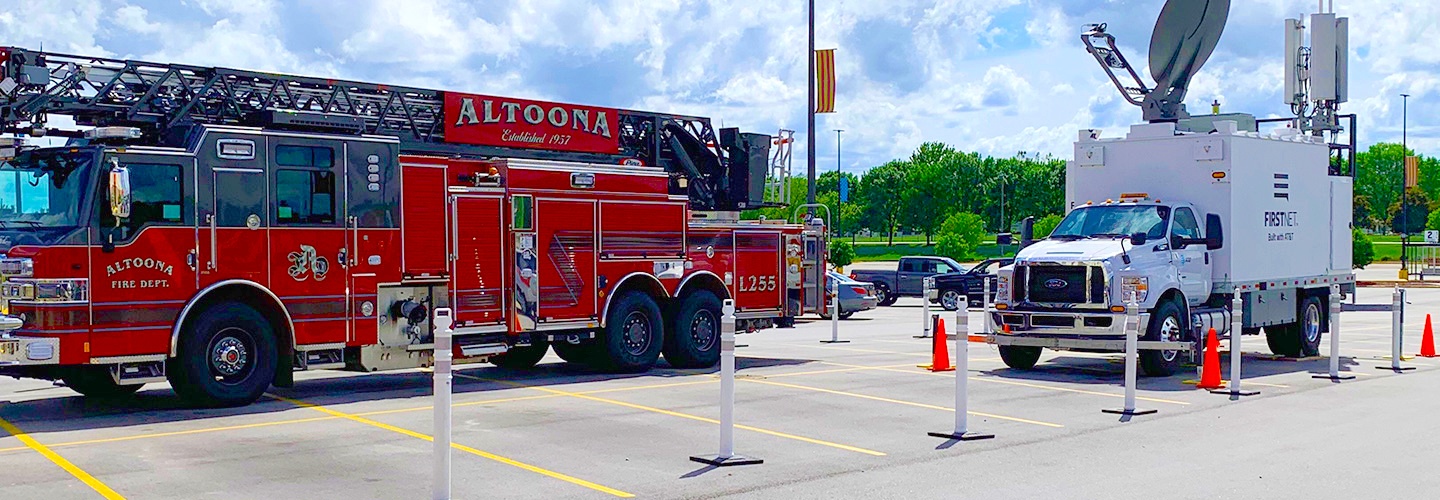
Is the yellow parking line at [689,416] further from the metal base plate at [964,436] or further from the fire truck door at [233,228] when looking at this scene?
the fire truck door at [233,228]

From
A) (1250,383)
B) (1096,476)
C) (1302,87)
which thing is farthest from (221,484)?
(1302,87)

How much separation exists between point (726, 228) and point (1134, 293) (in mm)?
5249

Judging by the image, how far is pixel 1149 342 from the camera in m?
15.9

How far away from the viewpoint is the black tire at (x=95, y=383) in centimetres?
1367

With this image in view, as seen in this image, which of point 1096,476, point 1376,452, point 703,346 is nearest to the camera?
point 1096,476

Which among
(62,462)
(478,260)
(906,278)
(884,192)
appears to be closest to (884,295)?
(906,278)

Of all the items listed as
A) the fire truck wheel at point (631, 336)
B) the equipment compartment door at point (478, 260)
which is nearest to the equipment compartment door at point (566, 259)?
the fire truck wheel at point (631, 336)

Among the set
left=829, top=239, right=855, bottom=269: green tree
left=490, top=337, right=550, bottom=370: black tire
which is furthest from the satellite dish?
left=829, top=239, right=855, bottom=269: green tree

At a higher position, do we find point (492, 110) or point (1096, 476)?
point (492, 110)

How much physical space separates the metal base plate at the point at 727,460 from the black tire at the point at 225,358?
5273mm

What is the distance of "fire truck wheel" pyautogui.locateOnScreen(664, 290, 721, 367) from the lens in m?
17.8

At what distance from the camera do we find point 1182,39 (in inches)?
834

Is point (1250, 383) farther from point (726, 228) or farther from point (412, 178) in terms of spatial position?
point (412, 178)

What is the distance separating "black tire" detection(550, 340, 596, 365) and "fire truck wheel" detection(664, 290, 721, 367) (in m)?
0.98
